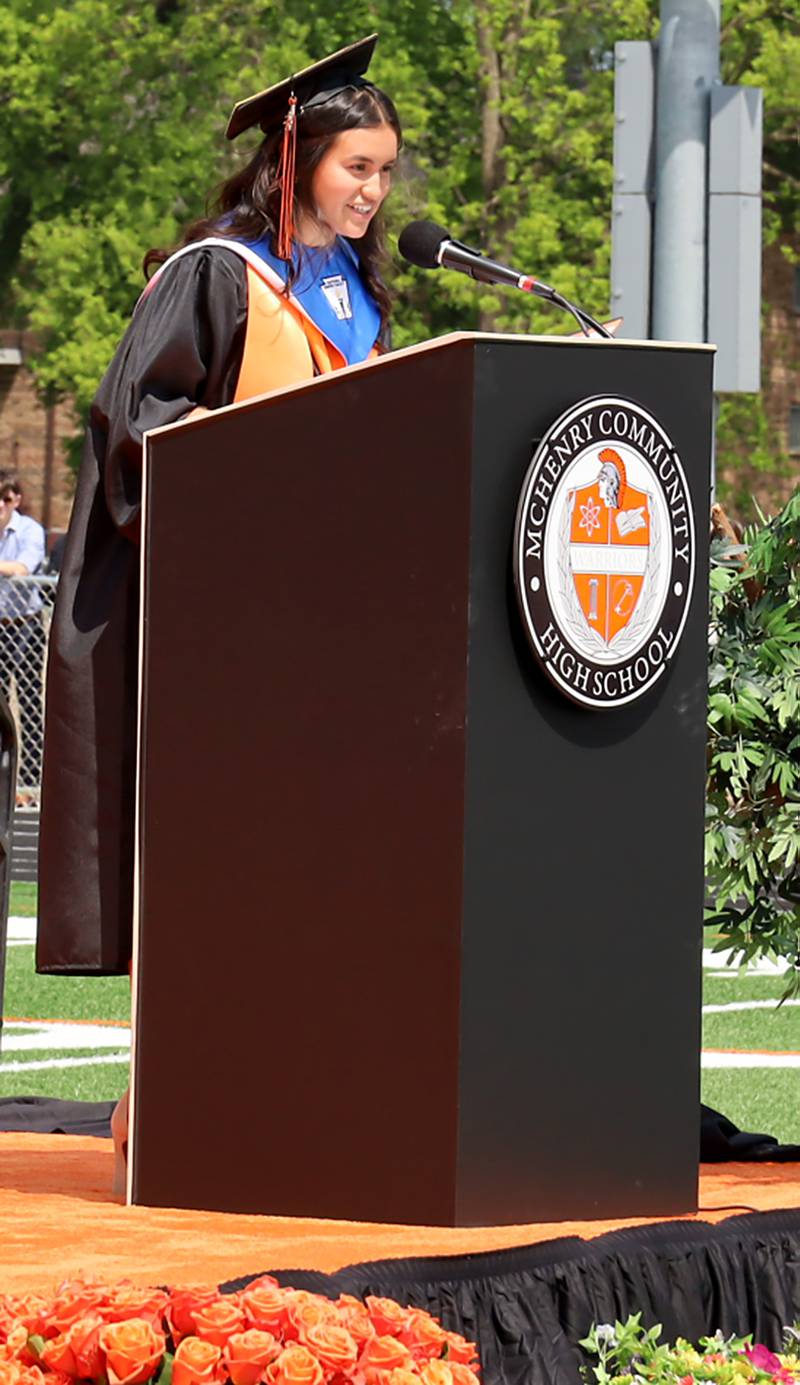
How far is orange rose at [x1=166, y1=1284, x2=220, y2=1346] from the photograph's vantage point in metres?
3.43

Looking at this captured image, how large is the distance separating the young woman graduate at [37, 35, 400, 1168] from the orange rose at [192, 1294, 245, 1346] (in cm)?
156

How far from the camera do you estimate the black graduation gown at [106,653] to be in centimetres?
495

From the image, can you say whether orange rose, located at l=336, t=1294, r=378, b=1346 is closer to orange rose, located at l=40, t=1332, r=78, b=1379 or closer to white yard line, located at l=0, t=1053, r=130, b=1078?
orange rose, located at l=40, t=1332, r=78, b=1379

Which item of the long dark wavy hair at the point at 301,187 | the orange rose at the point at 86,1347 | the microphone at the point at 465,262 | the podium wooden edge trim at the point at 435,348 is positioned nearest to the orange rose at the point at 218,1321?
the orange rose at the point at 86,1347

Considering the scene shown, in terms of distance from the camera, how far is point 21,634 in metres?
16.4

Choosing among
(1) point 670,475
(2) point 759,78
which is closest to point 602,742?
(1) point 670,475

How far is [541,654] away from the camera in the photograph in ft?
13.8

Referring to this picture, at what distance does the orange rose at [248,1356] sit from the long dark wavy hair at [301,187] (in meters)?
2.32

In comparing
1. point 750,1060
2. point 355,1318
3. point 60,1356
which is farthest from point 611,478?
point 750,1060

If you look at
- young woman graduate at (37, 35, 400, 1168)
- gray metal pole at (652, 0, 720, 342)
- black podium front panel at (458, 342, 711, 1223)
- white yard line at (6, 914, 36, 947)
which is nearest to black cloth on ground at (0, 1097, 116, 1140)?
young woman graduate at (37, 35, 400, 1168)

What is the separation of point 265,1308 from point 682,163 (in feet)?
23.7

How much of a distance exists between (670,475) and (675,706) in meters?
0.38

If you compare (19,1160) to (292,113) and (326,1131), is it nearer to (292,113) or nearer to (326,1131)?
(326,1131)

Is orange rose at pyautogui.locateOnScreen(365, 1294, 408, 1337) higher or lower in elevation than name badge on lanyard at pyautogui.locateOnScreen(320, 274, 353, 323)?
lower
